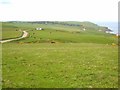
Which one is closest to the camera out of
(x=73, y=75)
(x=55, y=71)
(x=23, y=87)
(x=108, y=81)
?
(x=23, y=87)

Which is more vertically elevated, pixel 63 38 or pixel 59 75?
pixel 63 38

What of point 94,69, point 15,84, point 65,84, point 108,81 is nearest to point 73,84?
point 65,84

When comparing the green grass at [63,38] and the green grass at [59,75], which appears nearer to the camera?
the green grass at [59,75]

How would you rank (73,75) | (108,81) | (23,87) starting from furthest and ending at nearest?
(73,75) → (108,81) → (23,87)

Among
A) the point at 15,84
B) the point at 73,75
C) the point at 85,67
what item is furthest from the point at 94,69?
the point at 15,84

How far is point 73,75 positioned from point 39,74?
11.1ft

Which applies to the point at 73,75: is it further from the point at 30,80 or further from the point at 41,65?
the point at 41,65

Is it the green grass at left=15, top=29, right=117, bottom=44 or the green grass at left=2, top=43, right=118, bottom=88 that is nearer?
the green grass at left=2, top=43, right=118, bottom=88

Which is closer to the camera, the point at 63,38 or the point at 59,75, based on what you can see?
the point at 59,75

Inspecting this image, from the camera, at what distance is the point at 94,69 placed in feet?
94.4

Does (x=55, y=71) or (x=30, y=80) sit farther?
(x=55, y=71)

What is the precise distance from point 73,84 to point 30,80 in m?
4.10

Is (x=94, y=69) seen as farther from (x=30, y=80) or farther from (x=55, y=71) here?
(x=30, y=80)

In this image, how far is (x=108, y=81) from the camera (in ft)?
76.9
